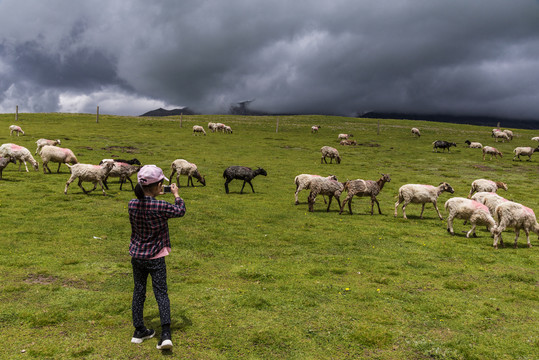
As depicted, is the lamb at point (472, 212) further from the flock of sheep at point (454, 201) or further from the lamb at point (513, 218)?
the lamb at point (513, 218)

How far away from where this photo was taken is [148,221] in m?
5.68

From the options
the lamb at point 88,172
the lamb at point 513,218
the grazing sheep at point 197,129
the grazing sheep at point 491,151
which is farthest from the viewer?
the grazing sheep at point 197,129

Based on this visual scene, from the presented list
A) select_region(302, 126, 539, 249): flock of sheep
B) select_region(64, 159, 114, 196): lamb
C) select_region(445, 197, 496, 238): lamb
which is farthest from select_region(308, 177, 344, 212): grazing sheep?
select_region(64, 159, 114, 196): lamb

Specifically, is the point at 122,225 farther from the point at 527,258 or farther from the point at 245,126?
the point at 245,126

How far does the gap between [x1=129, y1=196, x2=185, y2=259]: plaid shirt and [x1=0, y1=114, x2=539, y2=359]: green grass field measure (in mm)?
1929

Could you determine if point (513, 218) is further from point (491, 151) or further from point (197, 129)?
point (197, 129)

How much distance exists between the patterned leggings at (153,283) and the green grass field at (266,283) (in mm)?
673

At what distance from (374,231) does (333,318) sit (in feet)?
29.4

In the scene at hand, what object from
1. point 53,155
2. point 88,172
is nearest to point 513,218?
point 88,172

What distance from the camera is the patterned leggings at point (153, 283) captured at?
5.78m

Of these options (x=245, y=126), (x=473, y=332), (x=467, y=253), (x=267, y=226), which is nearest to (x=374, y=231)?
(x=467, y=253)

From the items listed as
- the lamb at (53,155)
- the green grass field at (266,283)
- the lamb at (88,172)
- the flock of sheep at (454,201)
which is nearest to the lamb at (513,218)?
the flock of sheep at (454,201)

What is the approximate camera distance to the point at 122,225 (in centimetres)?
1452

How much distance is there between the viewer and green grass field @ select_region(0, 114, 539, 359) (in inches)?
247
